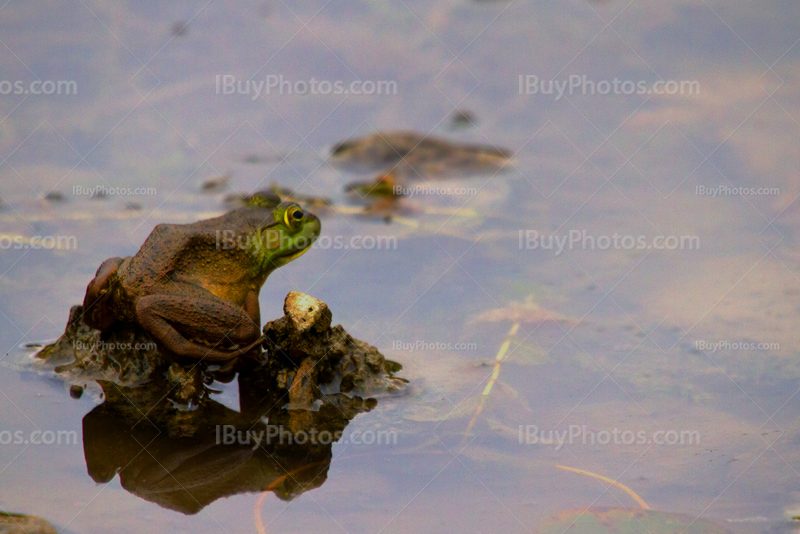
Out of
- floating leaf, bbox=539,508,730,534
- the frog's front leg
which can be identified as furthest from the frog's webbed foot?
floating leaf, bbox=539,508,730,534

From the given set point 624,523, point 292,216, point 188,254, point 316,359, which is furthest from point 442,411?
point 188,254

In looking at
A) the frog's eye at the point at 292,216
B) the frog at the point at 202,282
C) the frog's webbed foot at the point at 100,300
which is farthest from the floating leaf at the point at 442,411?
the frog's webbed foot at the point at 100,300

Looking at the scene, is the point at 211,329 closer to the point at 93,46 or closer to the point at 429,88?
the point at 429,88

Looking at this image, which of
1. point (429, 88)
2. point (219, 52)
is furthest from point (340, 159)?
point (219, 52)

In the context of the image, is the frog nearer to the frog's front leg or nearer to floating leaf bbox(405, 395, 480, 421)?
the frog's front leg

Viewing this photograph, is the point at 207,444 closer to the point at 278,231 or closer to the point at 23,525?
the point at 23,525

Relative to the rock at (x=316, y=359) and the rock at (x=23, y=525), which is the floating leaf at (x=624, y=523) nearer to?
the rock at (x=316, y=359)

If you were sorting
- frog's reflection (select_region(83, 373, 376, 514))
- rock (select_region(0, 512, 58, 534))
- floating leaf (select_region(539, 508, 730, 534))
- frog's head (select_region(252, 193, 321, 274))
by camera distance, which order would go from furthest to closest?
frog's head (select_region(252, 193, 321, 274)) < frog's reflection (select_region(83, 373, 376, 514)) < floating leaf (select_region(539, 508, 730, 534)) < rock (select_region(0, 512, 58, 534))

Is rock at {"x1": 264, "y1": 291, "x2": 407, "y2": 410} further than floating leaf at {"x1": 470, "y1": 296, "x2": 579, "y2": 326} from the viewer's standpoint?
No
